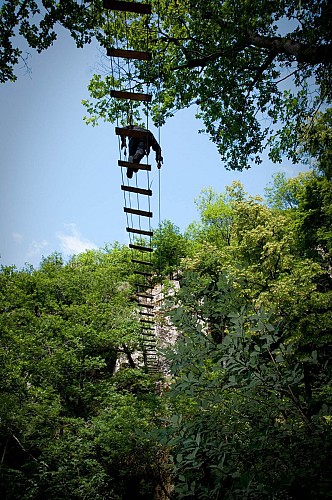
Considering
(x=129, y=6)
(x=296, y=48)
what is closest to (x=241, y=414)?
(x=129, y=6)

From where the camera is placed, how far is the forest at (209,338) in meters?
2.26

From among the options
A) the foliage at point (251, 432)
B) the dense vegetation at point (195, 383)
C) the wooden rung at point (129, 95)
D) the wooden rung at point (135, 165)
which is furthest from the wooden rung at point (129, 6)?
the foliage at point (251, 432)

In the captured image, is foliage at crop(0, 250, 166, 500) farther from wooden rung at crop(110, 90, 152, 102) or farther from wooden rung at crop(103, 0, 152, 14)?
wooden rung at crop(103, 0, 152, 14)

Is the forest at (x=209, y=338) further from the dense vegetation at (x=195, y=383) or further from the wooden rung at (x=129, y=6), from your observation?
the wooden rung at (x=129, y=6)

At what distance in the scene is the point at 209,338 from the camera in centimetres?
283

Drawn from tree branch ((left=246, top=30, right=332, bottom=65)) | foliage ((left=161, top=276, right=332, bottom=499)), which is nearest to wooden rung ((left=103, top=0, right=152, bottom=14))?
foliage ((left=161, top=276, right=332, bottom=499))

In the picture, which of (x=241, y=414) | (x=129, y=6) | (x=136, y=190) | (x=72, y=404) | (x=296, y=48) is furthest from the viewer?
(x=72, y=404)

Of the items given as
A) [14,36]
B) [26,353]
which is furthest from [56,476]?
[14,36]

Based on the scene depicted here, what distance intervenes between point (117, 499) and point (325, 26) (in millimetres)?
12142

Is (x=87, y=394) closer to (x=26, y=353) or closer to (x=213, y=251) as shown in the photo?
(x=26, y=353)

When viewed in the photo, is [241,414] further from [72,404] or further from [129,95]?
[72,404]

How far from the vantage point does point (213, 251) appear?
16953 millimetres

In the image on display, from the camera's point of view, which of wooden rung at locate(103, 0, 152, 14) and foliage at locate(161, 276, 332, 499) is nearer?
foliage at locate(161, 276, 332, 499)

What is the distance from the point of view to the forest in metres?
2.26
